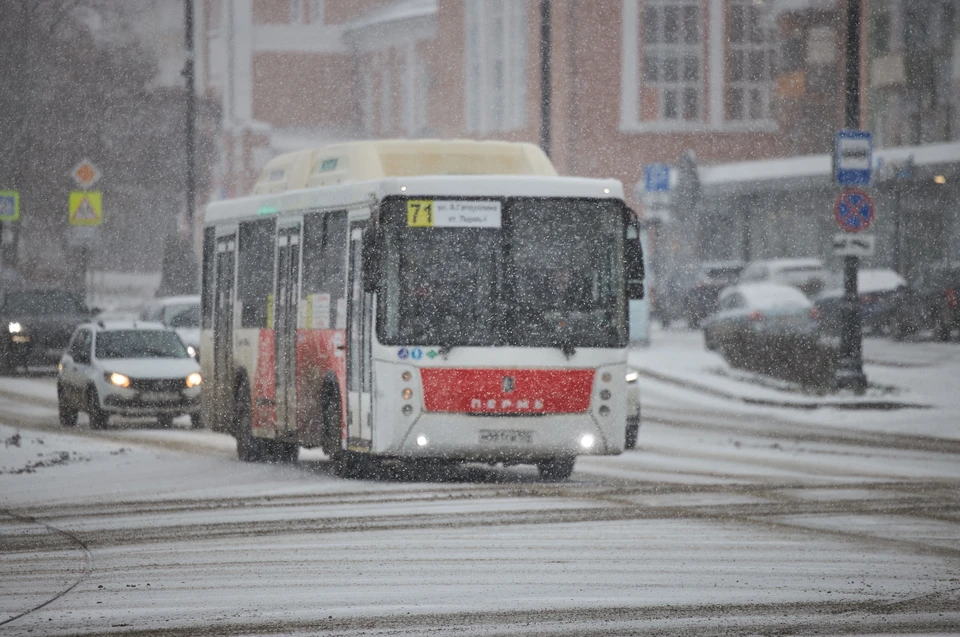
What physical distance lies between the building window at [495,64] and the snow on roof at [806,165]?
11415mm

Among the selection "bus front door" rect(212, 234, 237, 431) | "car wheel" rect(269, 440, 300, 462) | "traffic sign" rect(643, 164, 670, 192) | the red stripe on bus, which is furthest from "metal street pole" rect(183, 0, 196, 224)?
the red stripe on bus

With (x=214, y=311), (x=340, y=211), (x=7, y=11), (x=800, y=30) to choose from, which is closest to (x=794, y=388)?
(x=214, y=311)

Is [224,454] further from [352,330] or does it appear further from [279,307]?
[352,330]

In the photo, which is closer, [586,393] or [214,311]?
[586,393]

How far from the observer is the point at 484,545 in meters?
13.1

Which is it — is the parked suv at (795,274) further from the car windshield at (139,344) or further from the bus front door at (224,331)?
the bus front door at (224,331)

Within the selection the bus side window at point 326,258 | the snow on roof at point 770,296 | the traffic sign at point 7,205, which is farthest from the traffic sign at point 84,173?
the bus side window at point 326,258

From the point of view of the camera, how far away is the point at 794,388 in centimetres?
3231

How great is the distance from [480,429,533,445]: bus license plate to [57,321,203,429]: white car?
1018cm

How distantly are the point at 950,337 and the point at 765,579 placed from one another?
35034 mm

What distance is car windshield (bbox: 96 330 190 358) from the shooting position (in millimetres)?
28297

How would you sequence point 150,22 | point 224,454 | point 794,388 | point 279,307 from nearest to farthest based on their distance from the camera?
point 279,307, point 224,454, point 794,388, point 150,22

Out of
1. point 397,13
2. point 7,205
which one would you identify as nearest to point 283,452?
point 7,205

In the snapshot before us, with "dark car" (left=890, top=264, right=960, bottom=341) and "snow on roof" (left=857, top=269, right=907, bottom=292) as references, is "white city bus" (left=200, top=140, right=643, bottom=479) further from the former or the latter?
"snow on roof" (left=857, top=269, right=907, bottom=292)
